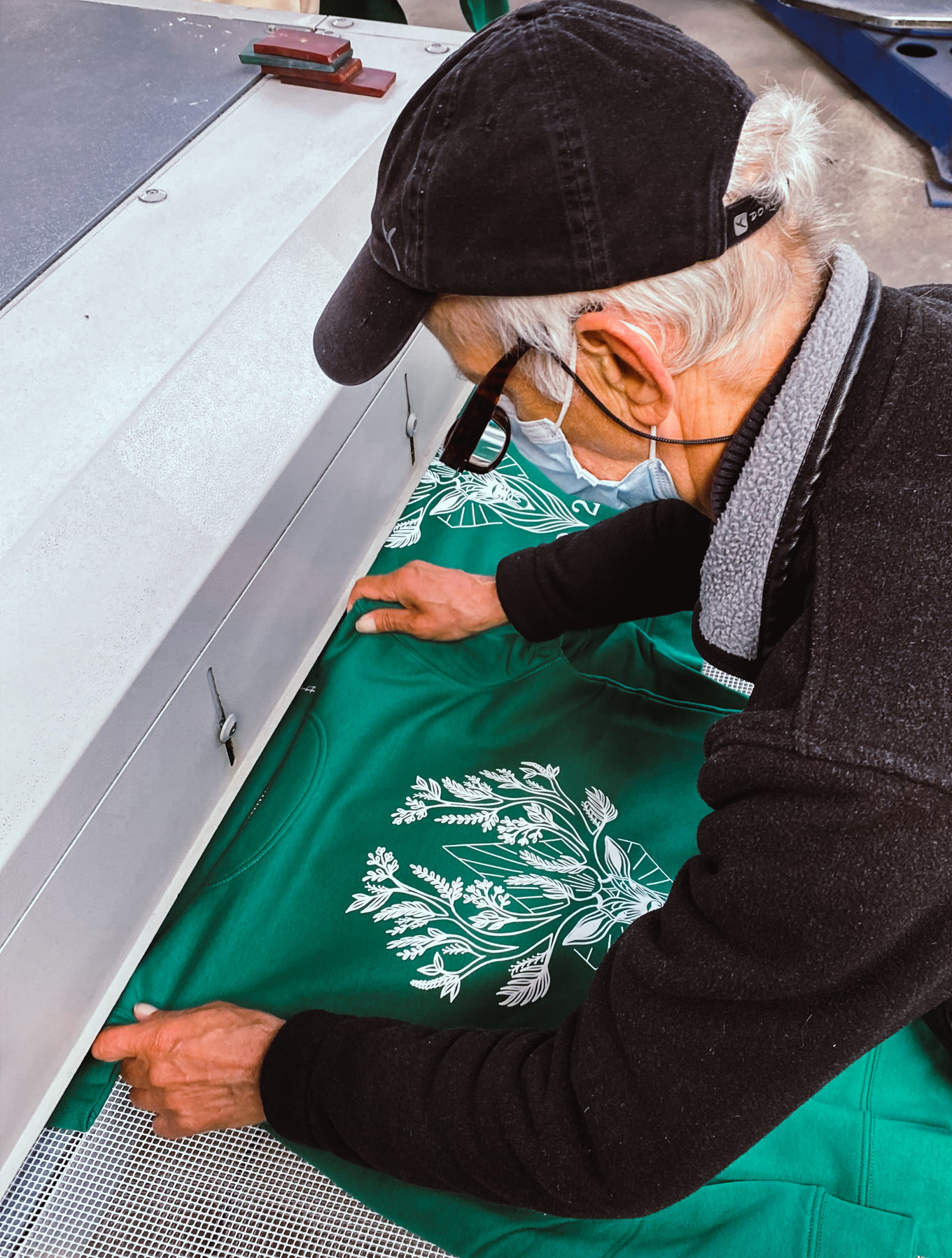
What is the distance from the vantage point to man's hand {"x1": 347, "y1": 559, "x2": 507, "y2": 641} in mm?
1188

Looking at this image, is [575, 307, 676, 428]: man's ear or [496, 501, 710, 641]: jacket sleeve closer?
[575, 307, 676, 428]: man's ear

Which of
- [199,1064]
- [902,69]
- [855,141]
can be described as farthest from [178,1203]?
[902,69]

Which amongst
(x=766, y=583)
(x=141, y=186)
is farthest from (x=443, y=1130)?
(x=141, y=186)

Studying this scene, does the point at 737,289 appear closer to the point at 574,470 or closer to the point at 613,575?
the point at 574,470

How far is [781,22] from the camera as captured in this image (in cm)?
404

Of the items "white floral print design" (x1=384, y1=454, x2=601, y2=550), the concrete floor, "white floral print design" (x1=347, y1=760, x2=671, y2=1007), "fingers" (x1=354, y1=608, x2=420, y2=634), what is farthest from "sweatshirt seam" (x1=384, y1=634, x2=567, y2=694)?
the concrete floor

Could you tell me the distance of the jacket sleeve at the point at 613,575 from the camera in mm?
1175

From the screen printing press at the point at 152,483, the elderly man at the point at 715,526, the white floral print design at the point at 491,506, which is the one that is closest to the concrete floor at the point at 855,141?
the white floral print design at the point at 491,506

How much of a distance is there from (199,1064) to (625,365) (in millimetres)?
663

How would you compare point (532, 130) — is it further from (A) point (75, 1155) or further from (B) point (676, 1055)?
(A) point (75, 1155)

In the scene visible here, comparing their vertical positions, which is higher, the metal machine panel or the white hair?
the white hair

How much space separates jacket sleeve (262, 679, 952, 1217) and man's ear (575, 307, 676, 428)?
0.24 meters

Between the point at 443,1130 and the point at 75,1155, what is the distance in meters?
0.35

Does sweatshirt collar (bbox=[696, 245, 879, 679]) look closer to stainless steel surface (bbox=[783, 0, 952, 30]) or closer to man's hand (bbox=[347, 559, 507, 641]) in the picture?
man's hand (bbox=[347, 559, 507, 641])
